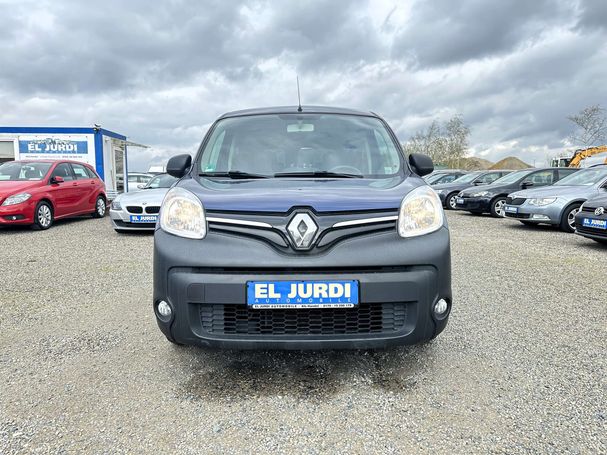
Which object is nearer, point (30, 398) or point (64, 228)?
point (30, 398)

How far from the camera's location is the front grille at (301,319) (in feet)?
7.24

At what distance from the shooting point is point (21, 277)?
4957 mm

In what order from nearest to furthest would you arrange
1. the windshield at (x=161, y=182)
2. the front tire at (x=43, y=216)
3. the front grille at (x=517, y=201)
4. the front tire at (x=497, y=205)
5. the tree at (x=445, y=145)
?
the front tire at (x=43, y=216) → the front grille at (x=517, y=201) → the windshield at (x=161, y=182) → the front tire at (x=497, y=205) → the tree at (x=445, y=145)

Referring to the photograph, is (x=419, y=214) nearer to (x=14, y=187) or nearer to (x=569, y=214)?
(x=569, y=214)

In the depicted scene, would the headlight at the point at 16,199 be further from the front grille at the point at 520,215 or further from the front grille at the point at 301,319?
the front grille at the point at 520,215

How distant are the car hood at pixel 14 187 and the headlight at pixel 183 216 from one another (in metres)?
7.35

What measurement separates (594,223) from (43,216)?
9.60 metres

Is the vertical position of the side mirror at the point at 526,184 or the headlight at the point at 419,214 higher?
the side mirror at the point at 526,184

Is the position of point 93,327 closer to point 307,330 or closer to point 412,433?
point 307,330

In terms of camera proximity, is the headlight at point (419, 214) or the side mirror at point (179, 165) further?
the side mirror at point (179, 165)

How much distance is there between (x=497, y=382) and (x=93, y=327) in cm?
276

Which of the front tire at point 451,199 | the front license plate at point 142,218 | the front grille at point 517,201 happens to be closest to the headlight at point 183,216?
the front license plate at point 142,218

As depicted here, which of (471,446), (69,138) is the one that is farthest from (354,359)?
(69,138)

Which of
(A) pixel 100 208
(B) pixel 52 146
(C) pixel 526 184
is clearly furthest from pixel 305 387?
(B) pixel 52 146
